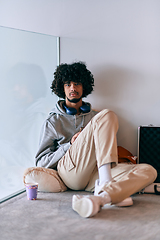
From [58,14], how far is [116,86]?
3.27 ft

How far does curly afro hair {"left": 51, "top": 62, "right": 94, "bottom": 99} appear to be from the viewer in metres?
2.46

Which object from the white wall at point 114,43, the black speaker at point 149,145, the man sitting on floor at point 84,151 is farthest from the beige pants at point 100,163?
the white wall at point 114,43

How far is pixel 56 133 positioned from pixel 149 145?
2.80ft

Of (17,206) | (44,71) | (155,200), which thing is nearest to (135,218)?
(155,200)

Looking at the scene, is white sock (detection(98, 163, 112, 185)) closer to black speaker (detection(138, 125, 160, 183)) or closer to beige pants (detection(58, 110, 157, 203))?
beige pants (detection(58, 110, 157, 203))

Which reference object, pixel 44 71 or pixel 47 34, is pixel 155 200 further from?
pixel 47 34

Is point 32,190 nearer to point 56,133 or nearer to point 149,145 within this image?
point 56,133

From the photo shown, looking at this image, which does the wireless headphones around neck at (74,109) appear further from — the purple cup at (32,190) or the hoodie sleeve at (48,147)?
the purple cup at (32,190)

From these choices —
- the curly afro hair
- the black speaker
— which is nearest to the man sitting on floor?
the curly afro hair

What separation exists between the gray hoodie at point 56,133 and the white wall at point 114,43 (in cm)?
44

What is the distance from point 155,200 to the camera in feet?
6.18

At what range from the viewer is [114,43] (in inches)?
103

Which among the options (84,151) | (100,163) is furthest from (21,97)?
(100,163)

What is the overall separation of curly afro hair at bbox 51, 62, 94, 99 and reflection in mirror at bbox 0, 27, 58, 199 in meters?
0.16
